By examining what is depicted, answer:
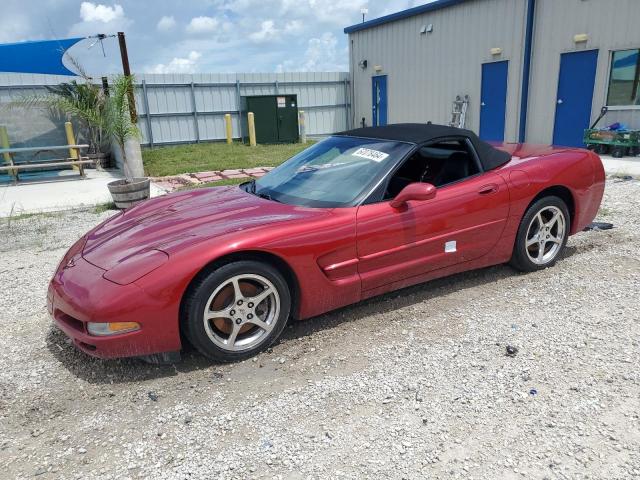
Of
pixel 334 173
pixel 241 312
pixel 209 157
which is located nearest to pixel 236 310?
pixel 241 312

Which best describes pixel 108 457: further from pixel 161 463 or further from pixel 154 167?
pixel 154 167

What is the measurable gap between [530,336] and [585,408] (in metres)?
0.75

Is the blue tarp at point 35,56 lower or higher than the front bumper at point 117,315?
higher

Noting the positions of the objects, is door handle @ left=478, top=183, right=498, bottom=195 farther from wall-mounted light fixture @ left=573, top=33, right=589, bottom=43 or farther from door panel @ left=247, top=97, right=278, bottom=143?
door panel @ left=247, top=97, right=278, bottom=143

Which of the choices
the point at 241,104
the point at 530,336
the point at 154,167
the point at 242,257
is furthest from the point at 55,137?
the point at 530,336

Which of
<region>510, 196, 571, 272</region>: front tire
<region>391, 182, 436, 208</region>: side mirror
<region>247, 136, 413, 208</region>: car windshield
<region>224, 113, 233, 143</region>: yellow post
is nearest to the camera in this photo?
<region>391, 182, 436, 208</region>: side mirror

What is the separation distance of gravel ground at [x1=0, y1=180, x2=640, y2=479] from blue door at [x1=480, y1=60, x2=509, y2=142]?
1073 cm

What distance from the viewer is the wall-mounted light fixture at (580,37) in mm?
11108

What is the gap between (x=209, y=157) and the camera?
44.8 feet

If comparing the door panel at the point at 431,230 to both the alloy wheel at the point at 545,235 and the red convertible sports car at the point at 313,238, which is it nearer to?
the red convertible sports car at the point at 313,238

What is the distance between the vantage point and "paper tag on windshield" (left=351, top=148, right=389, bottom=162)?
3604 mm

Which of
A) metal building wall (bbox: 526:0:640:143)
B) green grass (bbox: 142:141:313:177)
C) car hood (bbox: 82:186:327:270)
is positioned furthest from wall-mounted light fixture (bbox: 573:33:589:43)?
car hood (bbox: 82:186:327:270)

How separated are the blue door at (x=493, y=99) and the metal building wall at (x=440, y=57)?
0.17 m

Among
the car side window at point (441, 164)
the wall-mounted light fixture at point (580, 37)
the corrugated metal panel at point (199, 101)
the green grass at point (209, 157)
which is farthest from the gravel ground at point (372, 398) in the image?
the corrugated metal panel at point (199, 101)
